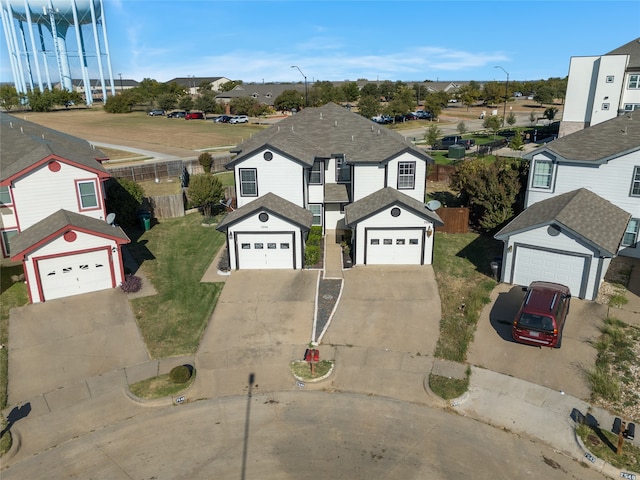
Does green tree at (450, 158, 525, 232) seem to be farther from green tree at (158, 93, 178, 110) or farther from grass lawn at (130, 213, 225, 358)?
green tree at (158, 93, 178, 110)

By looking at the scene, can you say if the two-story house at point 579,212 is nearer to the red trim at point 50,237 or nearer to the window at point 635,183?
the window at point 635,183

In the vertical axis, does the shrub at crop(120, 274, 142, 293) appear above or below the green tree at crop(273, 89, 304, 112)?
below

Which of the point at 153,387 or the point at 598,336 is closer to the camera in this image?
the point at 153,387

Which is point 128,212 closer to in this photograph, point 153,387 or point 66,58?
point 153,387

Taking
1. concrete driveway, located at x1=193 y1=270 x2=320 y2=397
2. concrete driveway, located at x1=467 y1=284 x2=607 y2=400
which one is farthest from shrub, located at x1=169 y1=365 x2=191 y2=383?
concrete driveway, located at x1=467 y1=284 x2=607 y2=400

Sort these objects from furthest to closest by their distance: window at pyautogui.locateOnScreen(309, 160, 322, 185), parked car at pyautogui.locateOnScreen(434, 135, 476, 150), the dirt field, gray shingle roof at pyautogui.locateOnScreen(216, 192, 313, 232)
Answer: the dirt field
parked car at pyautogui.locateOnScreen(434, 135, 476, 150)
window at pyautogui.locateOnScreen(309, 160, 322, 185)
gray shingle roof at pyautogui.locateOnScreen(216, 192, 313, 232)

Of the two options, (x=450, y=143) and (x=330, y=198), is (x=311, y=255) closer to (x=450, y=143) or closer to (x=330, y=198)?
(x=330, y=198)

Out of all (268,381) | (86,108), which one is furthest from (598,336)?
(86,108)
